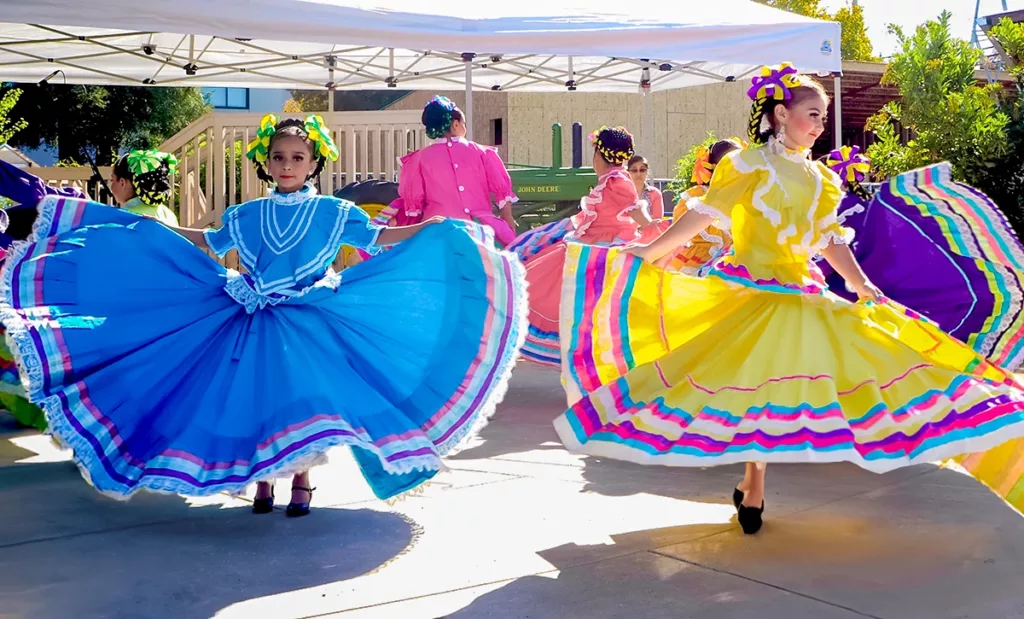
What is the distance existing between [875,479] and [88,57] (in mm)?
9178

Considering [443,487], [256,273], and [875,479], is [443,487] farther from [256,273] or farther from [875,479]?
[875,479]

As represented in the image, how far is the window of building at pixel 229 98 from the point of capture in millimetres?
37562

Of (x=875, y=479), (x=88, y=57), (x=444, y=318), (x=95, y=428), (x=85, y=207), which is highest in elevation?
(x=88, y=57)

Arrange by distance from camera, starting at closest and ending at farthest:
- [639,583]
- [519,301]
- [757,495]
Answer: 1. [639,583]
2. [757,495]
3. [519,301]

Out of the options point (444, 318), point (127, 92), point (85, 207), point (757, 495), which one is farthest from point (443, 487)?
point (127, 92)

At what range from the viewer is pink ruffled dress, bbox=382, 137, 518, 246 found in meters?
8.16

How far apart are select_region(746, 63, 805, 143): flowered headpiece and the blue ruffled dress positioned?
1.07 metres

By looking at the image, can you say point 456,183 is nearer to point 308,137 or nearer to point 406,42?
point 406,42

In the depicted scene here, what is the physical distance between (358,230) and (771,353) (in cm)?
175

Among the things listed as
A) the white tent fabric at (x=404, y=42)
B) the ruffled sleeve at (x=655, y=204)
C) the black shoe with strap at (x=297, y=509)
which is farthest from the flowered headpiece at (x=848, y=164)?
the ruffled sleeve at (x=655, y=204)

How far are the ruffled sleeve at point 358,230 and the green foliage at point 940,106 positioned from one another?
344 inches

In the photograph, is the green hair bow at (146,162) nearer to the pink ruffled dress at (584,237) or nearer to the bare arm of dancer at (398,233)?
the bare arm of dancer at (398,233)

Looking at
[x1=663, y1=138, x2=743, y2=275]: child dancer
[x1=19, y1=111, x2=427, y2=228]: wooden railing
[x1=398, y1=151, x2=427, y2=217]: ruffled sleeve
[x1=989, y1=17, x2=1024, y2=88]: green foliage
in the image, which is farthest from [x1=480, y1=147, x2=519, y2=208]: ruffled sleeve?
[x1=989, y1=17, x2=1024, y2=88]: green foliage

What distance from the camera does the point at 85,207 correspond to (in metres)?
4.66
